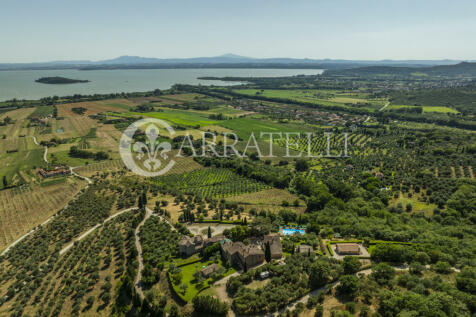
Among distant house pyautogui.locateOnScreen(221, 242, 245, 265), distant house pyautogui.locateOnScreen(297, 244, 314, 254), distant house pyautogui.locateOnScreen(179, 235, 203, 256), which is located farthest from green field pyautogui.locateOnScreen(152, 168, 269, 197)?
distant house pyautogui.locateOnScreen(297, 244, 314, 254)

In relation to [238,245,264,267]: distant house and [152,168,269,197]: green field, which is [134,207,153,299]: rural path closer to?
[238,245,264,267]: distant house

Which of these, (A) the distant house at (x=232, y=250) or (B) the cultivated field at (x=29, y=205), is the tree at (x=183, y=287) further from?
(B) the cultivated field at (x=29, y=205)

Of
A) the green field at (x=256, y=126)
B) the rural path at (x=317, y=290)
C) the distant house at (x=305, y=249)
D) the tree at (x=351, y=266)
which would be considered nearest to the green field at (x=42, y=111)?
the green field at (x=256, y=126)

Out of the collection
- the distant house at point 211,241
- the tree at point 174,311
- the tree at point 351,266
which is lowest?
the tree at point 174,311

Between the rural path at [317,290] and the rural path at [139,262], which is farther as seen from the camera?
the rural path at [139,262]

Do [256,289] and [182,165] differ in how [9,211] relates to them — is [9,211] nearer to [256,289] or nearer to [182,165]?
[182,165]
